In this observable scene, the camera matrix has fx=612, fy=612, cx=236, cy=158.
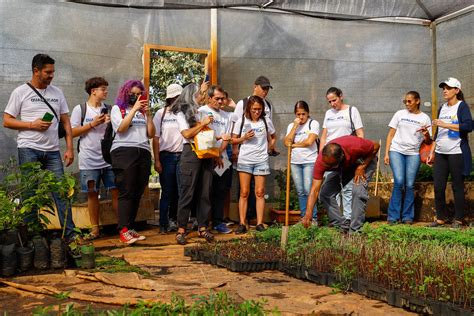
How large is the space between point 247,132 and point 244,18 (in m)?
2.85

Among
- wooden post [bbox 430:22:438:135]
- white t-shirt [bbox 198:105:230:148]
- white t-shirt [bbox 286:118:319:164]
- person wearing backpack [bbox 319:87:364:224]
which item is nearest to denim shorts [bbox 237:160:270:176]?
white t-shirt [bbox 198:105:230:148]

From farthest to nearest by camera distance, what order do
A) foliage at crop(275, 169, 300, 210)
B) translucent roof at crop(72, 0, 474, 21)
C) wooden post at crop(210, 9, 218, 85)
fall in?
translucent roof at crop(72, 0, 474, 21)
wooden post at crop(210, 9, 218, 85)
foliage at crop(275, 169, 300, 210)

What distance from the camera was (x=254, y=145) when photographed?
303 inches

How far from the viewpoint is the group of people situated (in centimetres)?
614

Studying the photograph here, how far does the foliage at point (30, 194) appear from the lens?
5.19m

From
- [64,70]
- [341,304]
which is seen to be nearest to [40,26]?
[64,70]

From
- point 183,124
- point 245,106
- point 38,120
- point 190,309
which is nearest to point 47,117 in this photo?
point 38,120

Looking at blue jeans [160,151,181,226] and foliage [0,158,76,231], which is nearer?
foliage [0,158,76,231]

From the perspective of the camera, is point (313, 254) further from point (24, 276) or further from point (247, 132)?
point (247, 132)

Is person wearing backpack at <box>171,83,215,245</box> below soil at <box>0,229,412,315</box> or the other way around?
the other way around

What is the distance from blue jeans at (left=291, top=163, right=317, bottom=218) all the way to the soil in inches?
110

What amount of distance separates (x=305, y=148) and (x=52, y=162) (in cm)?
343

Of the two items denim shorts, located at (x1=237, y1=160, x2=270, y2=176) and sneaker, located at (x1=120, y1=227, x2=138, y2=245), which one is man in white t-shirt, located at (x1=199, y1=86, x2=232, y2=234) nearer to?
denim shorts, located at (x1=237, y1=160, x2=270, y2=176)

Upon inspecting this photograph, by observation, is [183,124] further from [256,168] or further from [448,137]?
[448,137]
